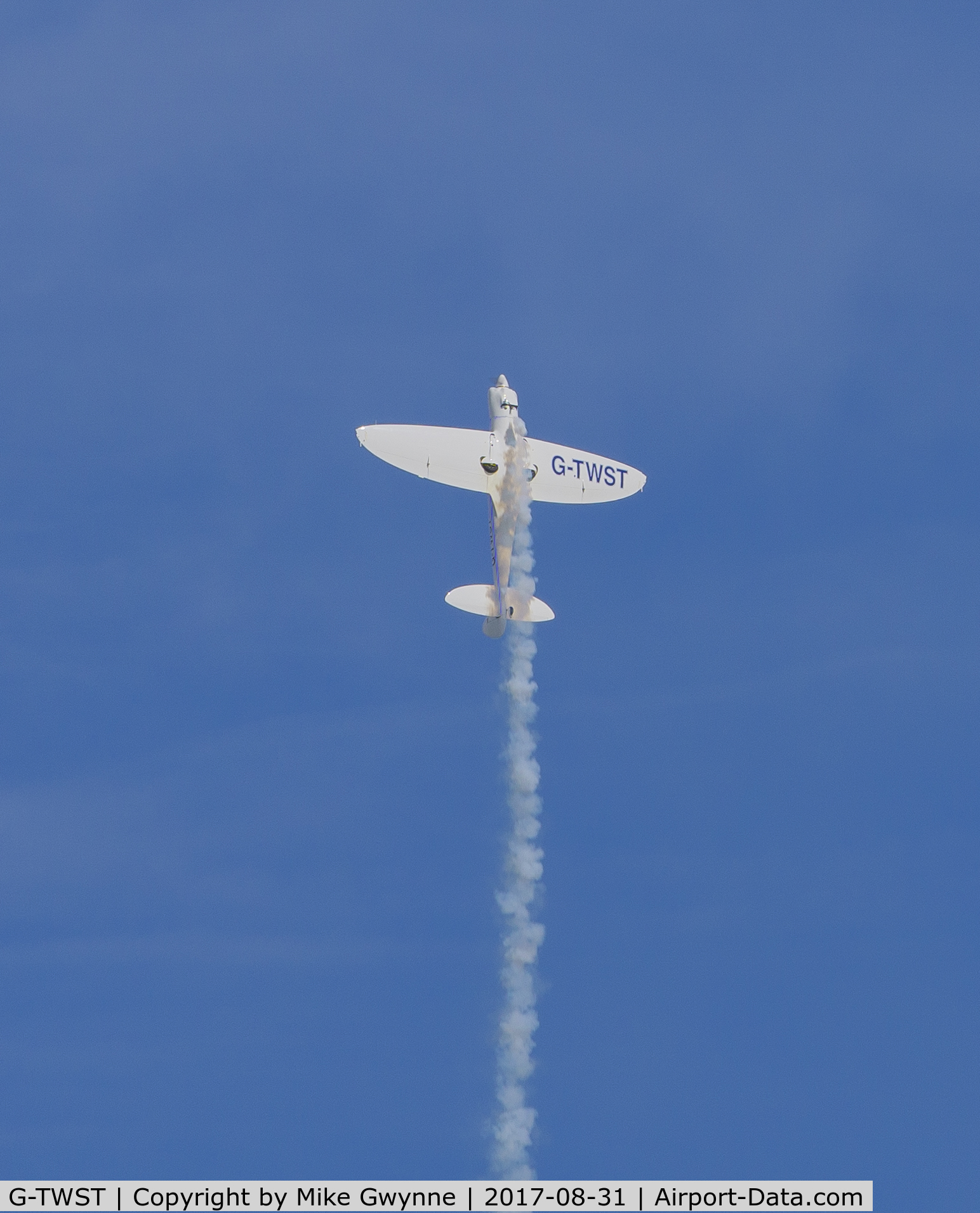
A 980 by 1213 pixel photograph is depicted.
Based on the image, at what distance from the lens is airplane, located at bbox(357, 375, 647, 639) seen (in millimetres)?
105000

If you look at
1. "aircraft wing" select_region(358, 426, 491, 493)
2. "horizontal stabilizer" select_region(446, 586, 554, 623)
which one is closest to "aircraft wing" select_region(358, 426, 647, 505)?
"aircraft wing" select_region(358, 426, 491, 493)

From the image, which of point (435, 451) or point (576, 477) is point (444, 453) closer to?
point (435, 451)

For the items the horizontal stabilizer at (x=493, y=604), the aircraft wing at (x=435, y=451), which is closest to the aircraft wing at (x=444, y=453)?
the aircraft wing at (x=435, y=451)

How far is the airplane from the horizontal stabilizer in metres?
0.02

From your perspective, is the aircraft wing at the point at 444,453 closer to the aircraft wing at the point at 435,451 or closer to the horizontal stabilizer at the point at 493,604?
the aircraft wing at the point at 435,451

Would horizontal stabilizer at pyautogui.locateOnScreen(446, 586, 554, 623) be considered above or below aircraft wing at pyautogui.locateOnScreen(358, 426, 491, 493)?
below

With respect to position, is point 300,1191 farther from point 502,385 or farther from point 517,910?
point 502,385

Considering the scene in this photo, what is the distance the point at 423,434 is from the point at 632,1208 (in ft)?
95.8

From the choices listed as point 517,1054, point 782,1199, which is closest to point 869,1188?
point 782,1199

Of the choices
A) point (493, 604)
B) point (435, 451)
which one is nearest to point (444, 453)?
point (435, 451)

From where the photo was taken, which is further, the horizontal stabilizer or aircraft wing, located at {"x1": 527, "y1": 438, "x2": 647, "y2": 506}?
aircraft wing, located at {"x1": 527, "y1": 438, "x2": 647, "y2": 506}

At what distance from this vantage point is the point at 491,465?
106875mm

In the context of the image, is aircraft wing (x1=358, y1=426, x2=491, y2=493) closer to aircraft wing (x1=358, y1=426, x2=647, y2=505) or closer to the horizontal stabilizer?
aircraft wing (x1=358, y1=426, x2=647, y2=505)

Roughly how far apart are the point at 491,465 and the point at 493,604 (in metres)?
5.38
